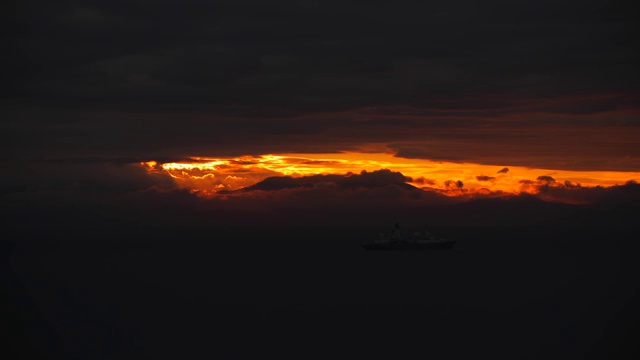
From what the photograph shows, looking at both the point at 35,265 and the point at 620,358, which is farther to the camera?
the point at 35,265

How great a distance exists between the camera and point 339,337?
87.1 metres

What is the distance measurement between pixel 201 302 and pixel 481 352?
154ft

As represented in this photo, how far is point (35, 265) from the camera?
641 feet

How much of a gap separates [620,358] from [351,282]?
72760mm

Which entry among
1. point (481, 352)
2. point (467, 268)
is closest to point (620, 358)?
point (481, 352)

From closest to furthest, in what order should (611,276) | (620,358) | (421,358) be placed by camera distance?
(620,358) → (421,358) → (611,276)

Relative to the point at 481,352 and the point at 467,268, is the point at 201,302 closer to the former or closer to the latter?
the point at 481,352

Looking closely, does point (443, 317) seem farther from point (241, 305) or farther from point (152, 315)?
point (152, 315)

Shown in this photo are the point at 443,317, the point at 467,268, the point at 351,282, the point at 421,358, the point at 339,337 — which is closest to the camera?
the point at 421,358

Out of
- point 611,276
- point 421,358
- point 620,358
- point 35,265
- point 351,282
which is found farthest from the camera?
point 35,265

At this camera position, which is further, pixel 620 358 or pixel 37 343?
pixel 37 343

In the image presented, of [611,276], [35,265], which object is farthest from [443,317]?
[35,265]

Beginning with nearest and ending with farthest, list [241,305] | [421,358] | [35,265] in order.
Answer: [421,358] → [241,305] → [35,265]

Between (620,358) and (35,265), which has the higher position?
(620,358)
